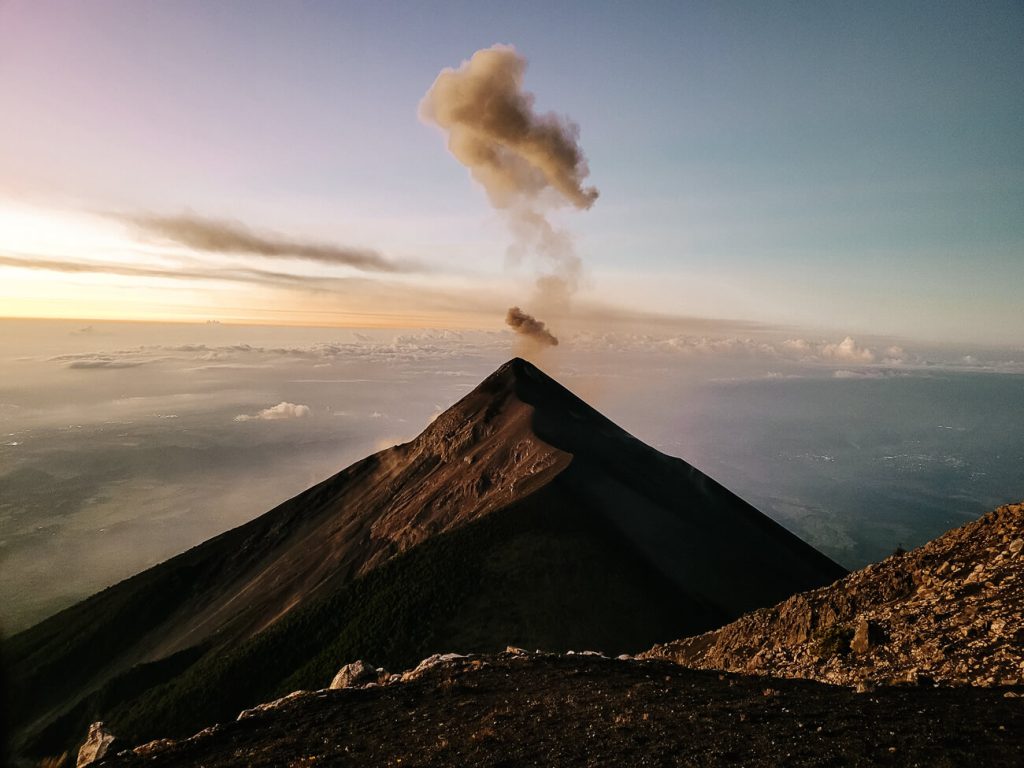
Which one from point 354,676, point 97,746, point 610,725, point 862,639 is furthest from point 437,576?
point 862,639

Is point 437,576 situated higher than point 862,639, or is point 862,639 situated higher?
point 862,639

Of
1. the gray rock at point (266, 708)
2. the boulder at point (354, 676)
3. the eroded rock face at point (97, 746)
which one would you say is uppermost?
the gray rock at point (266, 708)

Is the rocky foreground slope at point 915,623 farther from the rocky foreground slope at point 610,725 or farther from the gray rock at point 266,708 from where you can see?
the gray rock at point 266,708

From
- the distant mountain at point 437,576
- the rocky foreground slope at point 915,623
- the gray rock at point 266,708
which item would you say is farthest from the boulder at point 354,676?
the distant mountain at point 437,576

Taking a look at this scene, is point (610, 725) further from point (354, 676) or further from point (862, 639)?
point (354, 676)

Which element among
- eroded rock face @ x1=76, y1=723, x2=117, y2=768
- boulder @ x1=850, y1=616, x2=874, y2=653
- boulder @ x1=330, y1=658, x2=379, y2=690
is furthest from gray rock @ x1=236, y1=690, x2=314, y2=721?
boulder @ x1=850, y1=616, x2=874, y2=653
